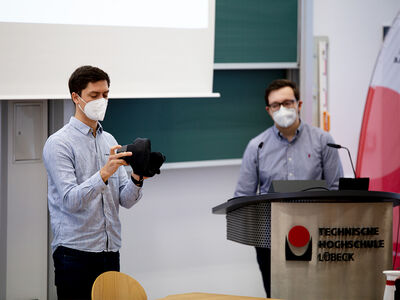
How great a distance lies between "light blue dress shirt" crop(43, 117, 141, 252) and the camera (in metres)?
2.59

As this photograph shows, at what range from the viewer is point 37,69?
334 centimetres

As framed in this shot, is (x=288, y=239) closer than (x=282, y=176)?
Yes

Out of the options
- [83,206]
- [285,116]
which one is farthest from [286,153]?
[83,206]

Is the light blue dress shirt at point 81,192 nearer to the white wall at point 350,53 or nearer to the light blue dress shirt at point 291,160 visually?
the light blue dress shirt at point 291,160

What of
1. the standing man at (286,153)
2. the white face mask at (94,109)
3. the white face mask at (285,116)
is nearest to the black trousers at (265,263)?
the standing man at (286,153)

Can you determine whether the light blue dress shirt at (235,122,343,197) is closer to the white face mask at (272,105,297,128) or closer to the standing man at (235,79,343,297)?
the standing man at (235,79,343,297)

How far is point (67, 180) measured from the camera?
2611mm

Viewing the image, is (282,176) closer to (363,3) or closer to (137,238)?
(137,238)

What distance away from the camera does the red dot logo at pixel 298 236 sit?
221cm

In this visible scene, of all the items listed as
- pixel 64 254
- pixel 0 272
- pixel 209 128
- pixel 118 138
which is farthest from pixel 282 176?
pixel 0 272

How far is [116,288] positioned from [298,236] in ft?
2.61

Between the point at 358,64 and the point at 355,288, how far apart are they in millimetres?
2962

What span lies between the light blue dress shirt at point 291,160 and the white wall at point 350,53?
1.34m

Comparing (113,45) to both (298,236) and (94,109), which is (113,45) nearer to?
(94,109)
